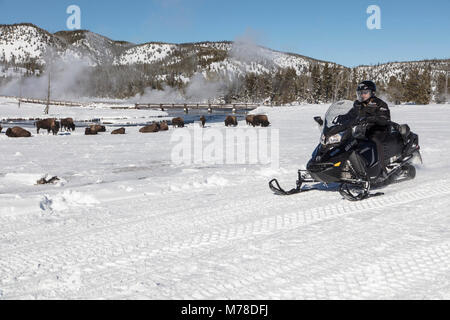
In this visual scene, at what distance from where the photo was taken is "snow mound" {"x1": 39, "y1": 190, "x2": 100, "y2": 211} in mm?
5066

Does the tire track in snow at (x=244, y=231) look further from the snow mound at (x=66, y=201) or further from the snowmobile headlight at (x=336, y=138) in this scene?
the snow mound at (x=66, y=201)

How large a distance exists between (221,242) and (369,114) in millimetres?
3250

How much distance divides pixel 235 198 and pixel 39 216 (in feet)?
7.71

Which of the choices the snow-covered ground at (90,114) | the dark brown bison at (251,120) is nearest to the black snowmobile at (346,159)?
the dark brown bison at (251,120)

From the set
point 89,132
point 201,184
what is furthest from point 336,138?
point 89,132

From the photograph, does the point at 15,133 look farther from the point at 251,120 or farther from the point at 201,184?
the point at 201,184

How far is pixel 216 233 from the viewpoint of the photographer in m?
3.94

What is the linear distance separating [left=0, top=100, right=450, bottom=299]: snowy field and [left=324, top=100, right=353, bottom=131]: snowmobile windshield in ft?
3.14

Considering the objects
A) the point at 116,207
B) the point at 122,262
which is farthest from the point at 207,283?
the point at 116,207

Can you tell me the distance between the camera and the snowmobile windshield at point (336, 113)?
18.0 feet

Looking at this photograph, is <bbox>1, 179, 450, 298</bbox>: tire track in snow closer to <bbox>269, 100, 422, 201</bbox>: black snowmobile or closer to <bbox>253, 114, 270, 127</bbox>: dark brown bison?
<bbox>269, 100, 422, 201</bbox>: black snowmobile

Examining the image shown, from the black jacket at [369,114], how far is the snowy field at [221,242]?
975 millimetres
